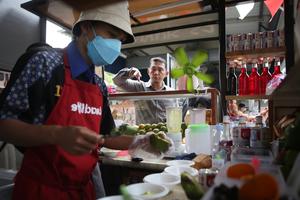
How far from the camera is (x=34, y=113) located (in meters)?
1.31

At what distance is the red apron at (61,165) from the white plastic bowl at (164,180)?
0.40 m

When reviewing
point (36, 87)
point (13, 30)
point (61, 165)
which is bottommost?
point (61, 165)

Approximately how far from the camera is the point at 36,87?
1289mm

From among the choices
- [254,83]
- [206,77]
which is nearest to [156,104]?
[254,83]

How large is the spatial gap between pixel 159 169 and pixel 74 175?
0.68 metres

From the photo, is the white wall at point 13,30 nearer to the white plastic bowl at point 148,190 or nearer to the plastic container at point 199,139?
the plastic container at point 199,139

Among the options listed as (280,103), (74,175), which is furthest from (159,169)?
(280,103)

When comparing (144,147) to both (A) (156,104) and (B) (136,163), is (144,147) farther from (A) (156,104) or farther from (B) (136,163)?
(A) (156,104)

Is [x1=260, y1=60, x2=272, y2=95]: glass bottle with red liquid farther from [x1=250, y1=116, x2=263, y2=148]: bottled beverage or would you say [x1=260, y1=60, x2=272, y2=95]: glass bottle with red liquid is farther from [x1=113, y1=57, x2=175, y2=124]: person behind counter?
[x1=250, y1=116, x2=263, y2=148]: bottled beverage

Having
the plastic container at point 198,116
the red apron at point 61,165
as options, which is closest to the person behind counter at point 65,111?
the red apron at point 61,165

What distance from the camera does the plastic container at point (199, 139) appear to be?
205 cm

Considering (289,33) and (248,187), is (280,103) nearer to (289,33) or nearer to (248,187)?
(289,33)

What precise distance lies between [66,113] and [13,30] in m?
2.53

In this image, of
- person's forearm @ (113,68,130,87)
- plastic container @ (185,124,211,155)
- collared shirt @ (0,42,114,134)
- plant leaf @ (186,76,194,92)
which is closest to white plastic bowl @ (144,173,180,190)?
collared shirt @ (0,42,114,134)
